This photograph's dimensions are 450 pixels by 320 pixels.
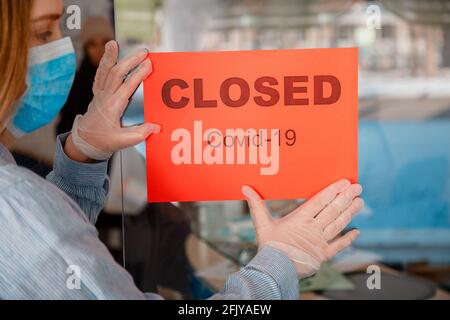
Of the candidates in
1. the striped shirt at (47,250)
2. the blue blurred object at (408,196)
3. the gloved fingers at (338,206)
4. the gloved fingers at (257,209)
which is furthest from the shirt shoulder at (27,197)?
the blue blurred object at (408,196)

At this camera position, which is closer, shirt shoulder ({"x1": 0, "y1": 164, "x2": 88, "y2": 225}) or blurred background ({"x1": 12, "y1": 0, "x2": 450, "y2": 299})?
shirt shoulder ({"x1": 0, "y1": 164, "x2": 88, "y2": 225})

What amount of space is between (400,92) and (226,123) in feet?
6.89

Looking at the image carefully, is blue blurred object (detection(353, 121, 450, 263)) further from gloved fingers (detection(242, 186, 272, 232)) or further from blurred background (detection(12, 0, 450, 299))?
gloved fingers (detection(242, 186, 272, 232))

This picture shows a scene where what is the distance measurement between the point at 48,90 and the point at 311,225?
519 millimetres

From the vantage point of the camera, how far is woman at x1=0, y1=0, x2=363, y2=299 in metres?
0.86

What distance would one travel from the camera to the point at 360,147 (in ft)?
3.80

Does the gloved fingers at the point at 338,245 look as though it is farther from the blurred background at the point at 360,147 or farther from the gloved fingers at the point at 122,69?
the gloved fingers at the point at 122,69

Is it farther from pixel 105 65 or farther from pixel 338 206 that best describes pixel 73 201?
pixel 338 206

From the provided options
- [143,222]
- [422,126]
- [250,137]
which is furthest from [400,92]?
[250,137]

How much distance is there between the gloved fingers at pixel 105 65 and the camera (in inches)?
42.9

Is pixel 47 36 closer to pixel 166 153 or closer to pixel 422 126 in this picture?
pixel 166 153

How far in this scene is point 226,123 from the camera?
1.06 meters

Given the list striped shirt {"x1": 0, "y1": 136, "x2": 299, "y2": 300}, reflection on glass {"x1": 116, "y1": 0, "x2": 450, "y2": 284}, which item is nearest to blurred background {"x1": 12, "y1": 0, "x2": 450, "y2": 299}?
reflection on glass {"x1": 116, "y1": 0, "x2": 450, "y2": 284}
